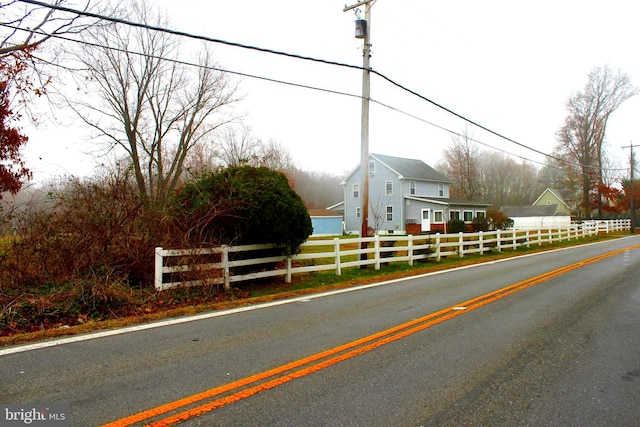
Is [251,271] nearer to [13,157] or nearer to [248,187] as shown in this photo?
[248,187]

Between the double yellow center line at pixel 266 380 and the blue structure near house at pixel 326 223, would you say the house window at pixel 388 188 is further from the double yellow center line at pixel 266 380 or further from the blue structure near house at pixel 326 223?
the double yellow center line at pixel 266 380

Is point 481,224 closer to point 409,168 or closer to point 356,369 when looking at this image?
point 409,168

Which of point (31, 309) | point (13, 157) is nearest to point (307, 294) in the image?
point (31, 309)

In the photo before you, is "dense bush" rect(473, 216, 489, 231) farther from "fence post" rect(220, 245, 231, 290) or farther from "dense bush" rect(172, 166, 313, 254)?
"fence post" rect(220, 245, 231, 290)

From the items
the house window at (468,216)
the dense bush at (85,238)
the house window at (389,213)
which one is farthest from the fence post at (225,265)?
the house window at (468,216)

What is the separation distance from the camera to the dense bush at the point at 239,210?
30.1 feet

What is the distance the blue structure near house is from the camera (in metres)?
41.6

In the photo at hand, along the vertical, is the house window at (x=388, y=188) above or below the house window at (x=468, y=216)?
above

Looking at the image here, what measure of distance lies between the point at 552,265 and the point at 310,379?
42.5 ft

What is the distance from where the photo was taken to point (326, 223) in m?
42.2

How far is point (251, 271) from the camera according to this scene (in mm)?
10141

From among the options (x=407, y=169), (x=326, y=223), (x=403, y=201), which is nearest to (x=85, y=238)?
(x=403, y=201)

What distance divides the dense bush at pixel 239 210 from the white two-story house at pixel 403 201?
25.8 metres

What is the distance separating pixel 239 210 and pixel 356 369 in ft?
18.7
